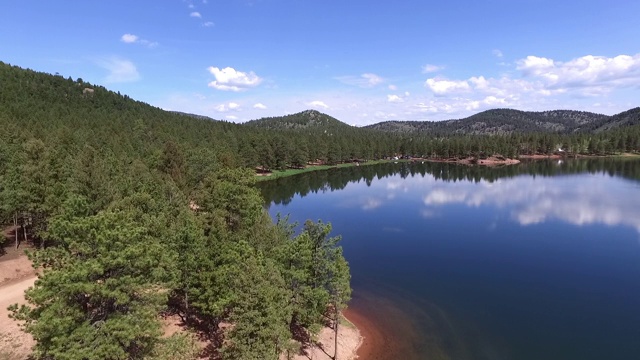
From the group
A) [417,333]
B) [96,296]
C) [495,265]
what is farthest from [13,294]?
[495,265]

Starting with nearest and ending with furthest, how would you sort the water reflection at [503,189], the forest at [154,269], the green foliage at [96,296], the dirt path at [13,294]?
the green foliage at [96,296] → the forest at [154,269] → the dirt path at [13,294] → the water reflection at [503,189]

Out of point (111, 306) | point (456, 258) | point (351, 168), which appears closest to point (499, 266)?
point (456, 258)

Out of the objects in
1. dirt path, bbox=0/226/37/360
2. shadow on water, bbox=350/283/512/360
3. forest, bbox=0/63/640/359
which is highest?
forest, bbox=0/63/640/359

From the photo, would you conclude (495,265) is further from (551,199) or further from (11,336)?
(551,199)

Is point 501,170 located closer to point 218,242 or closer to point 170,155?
point 170,155

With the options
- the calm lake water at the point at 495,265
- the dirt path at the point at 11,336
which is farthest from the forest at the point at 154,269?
the calm lake water at the point at 495,265

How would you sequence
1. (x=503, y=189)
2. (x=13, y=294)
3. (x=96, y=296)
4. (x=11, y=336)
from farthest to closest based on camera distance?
1. (x=503, y=189)
2. (x=13, y=294)
3. (x=11, y=336)
4. (x=96, y=296)

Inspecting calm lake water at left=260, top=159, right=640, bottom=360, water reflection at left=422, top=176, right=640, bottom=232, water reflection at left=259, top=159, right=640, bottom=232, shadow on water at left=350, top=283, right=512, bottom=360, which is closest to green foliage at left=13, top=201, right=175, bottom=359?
shadow on water at left=350, top=283, right=512, bottom=360

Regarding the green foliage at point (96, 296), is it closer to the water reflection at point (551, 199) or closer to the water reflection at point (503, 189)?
the water reflection at point (503, 189)

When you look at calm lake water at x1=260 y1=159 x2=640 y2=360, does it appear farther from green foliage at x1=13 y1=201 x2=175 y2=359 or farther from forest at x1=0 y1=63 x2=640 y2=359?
green foliage at x1=13 y1=201 x2=175 y2=359
